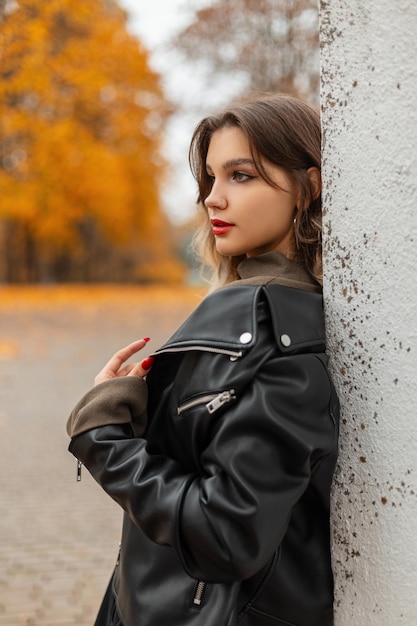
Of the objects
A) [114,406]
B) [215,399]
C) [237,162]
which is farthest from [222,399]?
[237,162]

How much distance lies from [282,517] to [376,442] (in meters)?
0.26

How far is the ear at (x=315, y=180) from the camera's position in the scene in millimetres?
1830

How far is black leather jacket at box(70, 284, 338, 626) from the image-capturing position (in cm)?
142

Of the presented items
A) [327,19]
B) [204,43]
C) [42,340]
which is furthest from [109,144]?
[327,19]

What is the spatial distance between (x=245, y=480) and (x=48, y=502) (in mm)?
4712

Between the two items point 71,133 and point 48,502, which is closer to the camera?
point 48,502

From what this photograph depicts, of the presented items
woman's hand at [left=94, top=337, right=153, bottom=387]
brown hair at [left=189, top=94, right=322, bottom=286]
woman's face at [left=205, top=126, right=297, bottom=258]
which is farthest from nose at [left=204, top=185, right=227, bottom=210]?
woman's hand at [left=94, top=337, right=153, bottom=387]

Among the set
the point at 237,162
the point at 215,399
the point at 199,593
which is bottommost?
the point at 199,593

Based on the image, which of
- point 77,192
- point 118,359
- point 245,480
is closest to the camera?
point 245,480

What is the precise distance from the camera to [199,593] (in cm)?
162


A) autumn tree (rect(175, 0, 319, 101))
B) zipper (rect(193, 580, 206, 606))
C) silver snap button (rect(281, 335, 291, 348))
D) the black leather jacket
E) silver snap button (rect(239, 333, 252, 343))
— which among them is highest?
autumn tree (rect(175, 0, 319, 101))

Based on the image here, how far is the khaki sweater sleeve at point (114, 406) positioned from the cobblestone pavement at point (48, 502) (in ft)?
8.80

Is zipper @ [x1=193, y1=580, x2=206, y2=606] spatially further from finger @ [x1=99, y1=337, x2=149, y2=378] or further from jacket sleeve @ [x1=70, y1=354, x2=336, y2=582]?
finger @ [x1=99, y1=337, x2=149, y2=378]

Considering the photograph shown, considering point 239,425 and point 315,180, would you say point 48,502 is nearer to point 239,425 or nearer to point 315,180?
point 315,180
